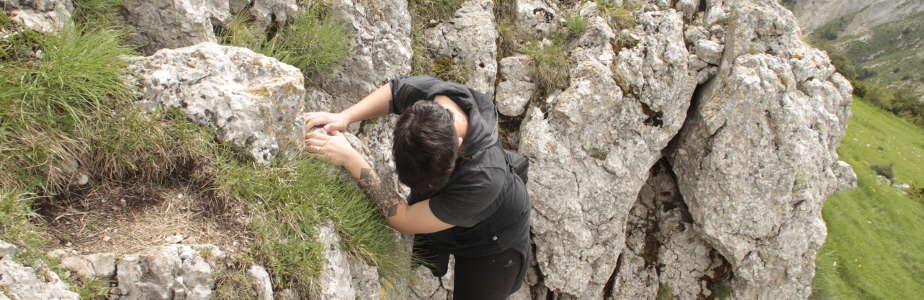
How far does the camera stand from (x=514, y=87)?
25.9ft

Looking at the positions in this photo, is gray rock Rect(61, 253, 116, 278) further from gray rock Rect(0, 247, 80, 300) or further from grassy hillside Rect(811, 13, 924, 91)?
grassy hillside Rect(811, 13, 924, 91)

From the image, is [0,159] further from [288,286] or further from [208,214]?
[288,286]

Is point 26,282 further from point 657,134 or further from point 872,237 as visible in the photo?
point 872,237

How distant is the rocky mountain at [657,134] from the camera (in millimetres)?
7488

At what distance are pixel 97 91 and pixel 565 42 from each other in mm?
6929

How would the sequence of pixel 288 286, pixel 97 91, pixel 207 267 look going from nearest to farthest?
pixel 207 267 < pixel 97 91 < pixel 288 286

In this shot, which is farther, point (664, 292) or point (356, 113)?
point (664, 292)

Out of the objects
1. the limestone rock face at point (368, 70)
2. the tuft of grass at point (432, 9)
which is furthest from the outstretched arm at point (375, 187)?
the tuft of grass at point (432, 9)

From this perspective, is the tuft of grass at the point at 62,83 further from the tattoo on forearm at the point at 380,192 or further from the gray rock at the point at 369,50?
the gray rock at the point at 369,50

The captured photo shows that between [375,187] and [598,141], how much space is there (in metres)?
4.43

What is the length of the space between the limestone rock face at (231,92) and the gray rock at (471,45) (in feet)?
11.9

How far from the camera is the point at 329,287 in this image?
13.2 ft

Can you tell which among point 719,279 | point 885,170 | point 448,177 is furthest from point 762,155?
point 885,170

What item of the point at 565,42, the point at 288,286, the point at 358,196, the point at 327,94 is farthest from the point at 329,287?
the point at 565,42
